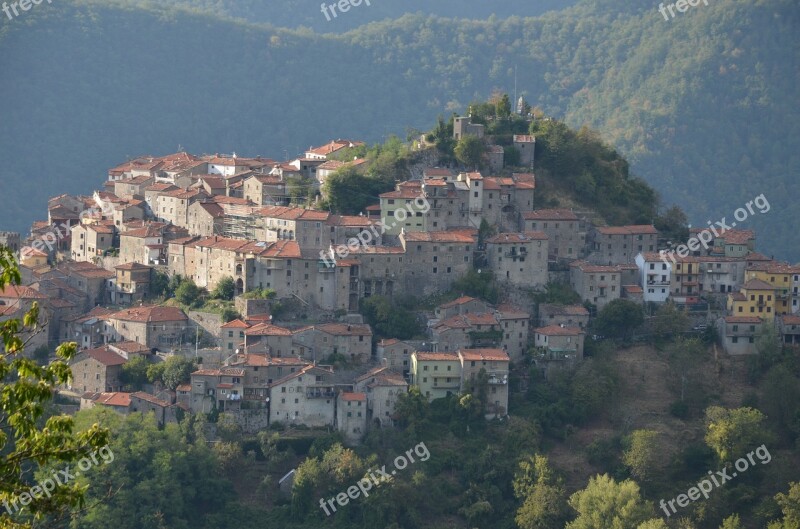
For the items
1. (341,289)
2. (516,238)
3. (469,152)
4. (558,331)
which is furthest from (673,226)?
(341,289)

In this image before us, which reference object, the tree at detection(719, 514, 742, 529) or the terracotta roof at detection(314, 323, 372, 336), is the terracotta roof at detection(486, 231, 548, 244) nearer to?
the terracotta roof at detection(314, 323, 372, 336)

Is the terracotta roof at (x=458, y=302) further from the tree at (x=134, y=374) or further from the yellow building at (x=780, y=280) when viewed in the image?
the yellow building at (x=780, y=280)

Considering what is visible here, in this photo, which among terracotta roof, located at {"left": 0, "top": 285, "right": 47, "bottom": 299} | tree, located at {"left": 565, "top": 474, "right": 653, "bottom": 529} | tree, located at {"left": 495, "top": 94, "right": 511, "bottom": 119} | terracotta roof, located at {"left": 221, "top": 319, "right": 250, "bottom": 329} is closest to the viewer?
tree, located at {"left": 565, "top": 474, "right": 653, "bottom": 529}

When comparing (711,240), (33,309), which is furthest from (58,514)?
Answer: (711,240)

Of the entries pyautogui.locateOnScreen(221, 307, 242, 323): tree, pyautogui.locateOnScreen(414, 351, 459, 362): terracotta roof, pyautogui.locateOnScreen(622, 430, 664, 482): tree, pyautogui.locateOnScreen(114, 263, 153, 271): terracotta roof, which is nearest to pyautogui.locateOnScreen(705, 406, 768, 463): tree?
pyautogui.locateOnScreen(622, 430, 664, 482): tree

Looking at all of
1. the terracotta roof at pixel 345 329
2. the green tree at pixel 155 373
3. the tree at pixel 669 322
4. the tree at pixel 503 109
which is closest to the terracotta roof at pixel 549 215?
the tree at pixel 669 322

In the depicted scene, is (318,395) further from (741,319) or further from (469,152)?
(741,319)

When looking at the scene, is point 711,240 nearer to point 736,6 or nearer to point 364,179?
point 364,179
